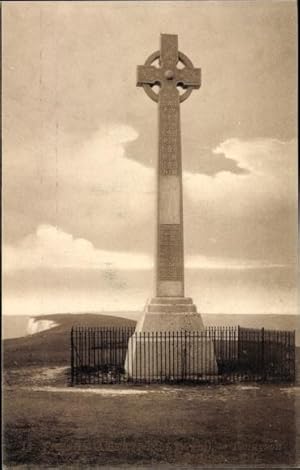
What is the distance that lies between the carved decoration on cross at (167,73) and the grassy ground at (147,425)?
804 cm

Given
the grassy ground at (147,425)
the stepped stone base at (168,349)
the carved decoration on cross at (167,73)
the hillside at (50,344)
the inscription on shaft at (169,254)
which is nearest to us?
the grassy ground at (147,425)

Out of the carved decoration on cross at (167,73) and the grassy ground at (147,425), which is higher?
the carved decoration on cross at (167,73)

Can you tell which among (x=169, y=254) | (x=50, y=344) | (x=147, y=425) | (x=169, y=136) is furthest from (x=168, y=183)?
(x=50, y=344)

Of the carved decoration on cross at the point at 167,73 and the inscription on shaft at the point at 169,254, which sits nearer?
the inscription on shaft at the point at 169,254

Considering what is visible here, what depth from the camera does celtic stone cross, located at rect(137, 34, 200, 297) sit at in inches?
531

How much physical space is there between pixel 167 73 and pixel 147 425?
9465 mm

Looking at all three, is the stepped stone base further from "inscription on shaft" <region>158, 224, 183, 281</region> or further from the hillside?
the hillside

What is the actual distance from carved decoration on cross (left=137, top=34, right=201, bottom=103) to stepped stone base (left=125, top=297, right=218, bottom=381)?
606 cm

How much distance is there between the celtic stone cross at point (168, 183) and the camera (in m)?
13.5

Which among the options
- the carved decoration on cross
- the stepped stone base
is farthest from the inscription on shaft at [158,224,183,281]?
the carved decoration on cross

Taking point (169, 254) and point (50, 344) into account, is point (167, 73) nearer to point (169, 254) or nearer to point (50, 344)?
point (169, 254)

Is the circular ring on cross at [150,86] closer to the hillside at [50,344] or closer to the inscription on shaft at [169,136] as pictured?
the inscription on shaft at [169,136]

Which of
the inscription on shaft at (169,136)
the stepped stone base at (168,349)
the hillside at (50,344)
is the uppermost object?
the inscription on shaft at (169,136)

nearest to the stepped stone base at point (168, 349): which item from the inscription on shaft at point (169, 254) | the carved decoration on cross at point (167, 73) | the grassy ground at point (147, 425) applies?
the inscription on shaft at point (169, 254)
